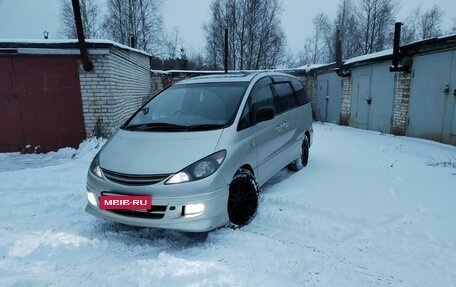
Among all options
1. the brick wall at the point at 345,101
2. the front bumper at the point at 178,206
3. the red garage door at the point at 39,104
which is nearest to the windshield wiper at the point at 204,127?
the front bumper at the point at 178,206

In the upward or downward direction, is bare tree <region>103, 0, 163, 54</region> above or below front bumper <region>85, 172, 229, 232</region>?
above

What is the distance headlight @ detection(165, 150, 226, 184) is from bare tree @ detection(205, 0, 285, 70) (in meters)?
22.7

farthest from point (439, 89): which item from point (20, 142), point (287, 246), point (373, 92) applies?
point (20, 142)

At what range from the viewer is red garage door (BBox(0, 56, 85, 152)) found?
6.67 m

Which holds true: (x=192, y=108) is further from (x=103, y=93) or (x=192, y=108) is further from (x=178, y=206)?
(x=103, y=93)

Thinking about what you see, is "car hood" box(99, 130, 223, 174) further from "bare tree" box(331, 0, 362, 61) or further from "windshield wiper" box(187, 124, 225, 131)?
"bare tree" box(331, 0, 362, 61)

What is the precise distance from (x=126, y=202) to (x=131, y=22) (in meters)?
27.3

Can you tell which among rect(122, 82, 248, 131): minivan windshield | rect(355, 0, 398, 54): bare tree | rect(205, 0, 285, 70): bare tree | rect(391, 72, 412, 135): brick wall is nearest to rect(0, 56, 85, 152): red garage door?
rect(122, 82, 248, 131): minivan windshield

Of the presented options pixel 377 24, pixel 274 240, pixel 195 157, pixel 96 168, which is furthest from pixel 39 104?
pixel 377 24

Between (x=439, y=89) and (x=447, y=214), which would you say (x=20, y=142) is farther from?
(x=439, y=89)

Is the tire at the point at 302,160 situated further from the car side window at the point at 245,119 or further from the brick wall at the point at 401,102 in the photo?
the brick wall at the point at 401,102

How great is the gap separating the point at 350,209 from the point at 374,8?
30.6 m

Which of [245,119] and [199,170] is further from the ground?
[245,119]

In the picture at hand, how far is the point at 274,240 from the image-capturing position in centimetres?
291
